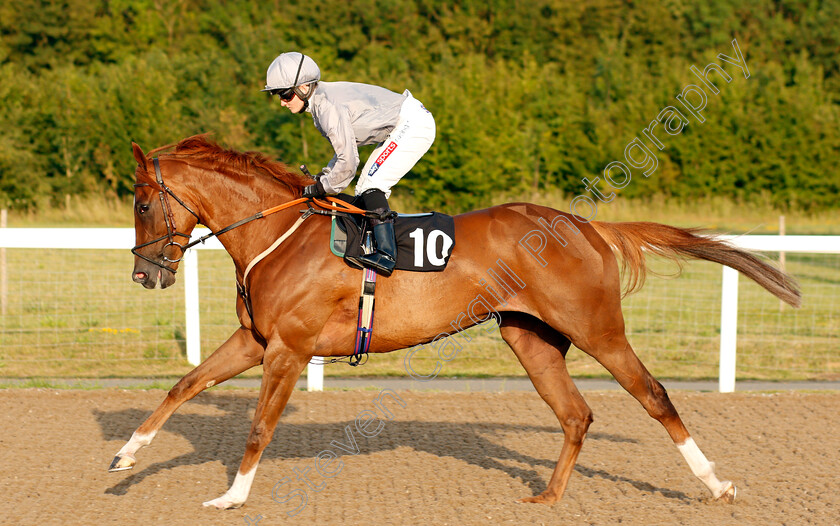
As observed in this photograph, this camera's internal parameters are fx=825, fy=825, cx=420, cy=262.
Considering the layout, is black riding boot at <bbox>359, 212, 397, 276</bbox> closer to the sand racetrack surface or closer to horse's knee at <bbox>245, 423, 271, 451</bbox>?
horse's knee at <bbox>245, 423, 271, 451</bbox>

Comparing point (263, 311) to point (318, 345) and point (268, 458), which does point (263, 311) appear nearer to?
point (318, 345)

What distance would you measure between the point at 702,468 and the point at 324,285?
2328 mm

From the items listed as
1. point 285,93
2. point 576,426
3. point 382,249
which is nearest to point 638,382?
point 576,426

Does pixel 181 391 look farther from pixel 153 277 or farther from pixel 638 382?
pixel 638 382

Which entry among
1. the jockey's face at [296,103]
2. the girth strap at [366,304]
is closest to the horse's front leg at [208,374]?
Answer: the girth strap at [366,304]

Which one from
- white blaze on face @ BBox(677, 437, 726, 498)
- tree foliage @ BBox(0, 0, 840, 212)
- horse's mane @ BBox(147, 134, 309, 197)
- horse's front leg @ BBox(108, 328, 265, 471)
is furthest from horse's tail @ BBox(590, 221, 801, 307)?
tree foliage @ BBox(0, 0, 840, 212)

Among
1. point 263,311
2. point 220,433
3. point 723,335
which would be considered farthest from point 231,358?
point 723,335

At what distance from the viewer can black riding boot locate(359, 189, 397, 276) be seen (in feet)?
14.6

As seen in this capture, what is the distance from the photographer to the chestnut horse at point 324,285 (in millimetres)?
4457

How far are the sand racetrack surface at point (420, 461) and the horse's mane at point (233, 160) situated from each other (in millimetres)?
1807

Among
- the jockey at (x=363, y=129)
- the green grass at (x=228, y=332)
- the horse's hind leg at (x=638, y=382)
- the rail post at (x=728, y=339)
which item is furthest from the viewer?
the green grass at (x=228, y=332)

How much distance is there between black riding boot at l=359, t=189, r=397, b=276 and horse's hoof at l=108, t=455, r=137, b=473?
167 centimetres

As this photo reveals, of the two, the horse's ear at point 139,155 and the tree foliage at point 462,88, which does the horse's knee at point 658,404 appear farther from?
the tree foliage at point 462,88

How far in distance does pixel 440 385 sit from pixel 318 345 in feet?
10.5
